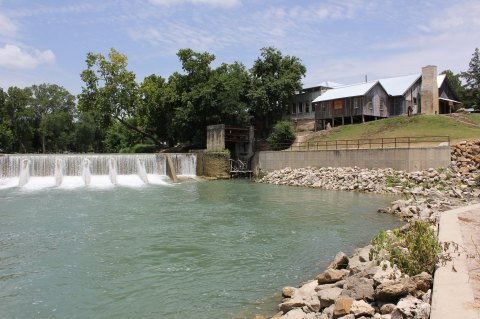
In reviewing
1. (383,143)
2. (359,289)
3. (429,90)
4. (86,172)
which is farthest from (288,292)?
(429,90)

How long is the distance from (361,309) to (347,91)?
39.1 metres

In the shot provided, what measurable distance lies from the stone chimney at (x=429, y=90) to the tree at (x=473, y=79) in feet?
39.5

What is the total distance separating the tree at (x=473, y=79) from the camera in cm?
5190

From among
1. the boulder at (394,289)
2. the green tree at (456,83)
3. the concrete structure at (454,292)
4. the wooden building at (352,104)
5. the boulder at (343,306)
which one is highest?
the green tree at (456,83)

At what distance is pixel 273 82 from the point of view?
4375cm

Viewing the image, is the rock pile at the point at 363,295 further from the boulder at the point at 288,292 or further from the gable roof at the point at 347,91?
the gable roof at the point at 347,91

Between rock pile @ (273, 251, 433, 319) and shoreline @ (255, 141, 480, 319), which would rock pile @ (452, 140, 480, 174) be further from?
rock pile @ (273, 251, 433, 319)

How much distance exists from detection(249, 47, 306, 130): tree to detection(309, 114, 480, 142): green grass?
683cm

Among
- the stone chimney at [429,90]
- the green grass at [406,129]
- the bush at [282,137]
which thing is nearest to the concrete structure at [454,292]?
the green grass at [406,129]

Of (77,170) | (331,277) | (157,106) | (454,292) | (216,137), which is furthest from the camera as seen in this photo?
(157,106)

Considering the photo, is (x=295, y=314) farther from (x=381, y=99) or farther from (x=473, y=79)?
(x=473, y=79)

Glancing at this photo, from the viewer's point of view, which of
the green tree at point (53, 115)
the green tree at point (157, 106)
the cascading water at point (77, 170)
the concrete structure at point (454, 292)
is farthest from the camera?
the green tree at point (53, 115)

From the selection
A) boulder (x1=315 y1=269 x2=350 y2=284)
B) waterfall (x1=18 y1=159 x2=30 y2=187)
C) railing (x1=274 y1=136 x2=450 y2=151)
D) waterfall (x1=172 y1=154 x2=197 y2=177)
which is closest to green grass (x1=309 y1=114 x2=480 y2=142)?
railing (x1=274 y1=136 x2=450 y2=151)

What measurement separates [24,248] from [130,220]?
15.0 ft
